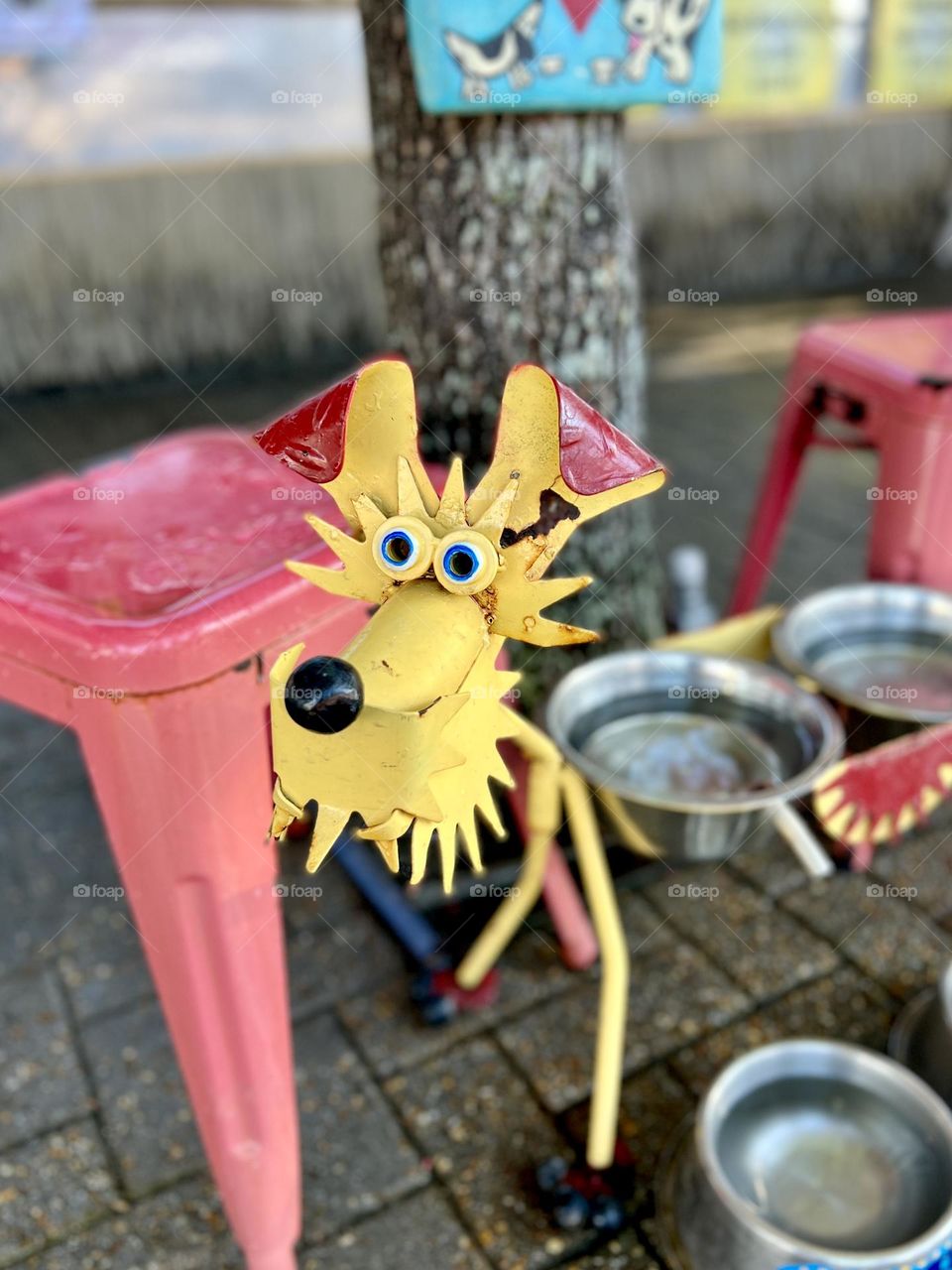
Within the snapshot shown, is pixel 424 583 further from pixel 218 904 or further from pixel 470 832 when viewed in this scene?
pixel 218 904

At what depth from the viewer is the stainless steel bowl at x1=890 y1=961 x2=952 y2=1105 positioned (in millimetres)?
1500

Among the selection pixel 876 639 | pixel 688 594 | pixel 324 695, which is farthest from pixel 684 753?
pixel 688 594

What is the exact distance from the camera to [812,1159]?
1442 mm

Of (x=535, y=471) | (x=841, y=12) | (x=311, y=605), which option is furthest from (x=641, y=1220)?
(x=841, y=12)

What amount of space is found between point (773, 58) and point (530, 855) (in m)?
5.62

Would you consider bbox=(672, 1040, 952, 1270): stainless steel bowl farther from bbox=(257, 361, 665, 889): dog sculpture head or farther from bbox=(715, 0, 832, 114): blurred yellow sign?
bbox=(715, 0, 832, 114): blurred yellow sign

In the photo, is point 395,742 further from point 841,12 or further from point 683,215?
point 841,12

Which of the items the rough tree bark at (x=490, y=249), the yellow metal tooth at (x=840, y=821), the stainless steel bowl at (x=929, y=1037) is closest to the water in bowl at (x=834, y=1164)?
the stainless steel bowl at (x=929, y=1037)

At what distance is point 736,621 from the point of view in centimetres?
182

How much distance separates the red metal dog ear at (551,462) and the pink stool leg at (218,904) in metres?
0.37

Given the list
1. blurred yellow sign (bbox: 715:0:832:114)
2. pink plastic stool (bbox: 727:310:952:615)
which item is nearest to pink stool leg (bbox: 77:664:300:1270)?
pink plastic stool (bbox: 727:310:952:615)

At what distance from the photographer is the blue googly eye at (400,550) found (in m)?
0.87

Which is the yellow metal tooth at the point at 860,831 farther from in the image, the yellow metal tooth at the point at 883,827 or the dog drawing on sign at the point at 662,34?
the dog drawing on sign at the point at 662,34

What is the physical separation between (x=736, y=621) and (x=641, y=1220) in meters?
0.95
